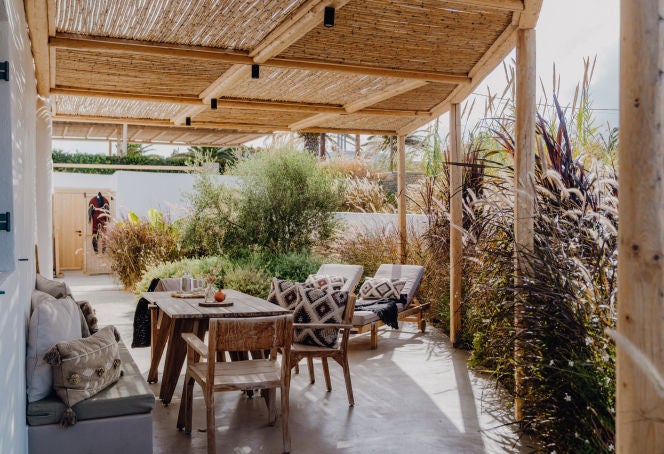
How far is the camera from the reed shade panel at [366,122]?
862 cm

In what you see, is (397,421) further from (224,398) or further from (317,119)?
(317,119)

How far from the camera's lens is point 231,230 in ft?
33.8

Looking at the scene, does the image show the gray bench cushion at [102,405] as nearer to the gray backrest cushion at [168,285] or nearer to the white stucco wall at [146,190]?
the gray backrest cushion at [168,285]

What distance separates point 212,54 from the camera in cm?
529

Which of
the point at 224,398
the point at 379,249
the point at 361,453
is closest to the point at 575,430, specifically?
the point at 361,453

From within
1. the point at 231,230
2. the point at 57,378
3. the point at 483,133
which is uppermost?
the point at 483,133

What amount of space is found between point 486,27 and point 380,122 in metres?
3.94

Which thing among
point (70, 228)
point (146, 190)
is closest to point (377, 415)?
point (146, 190)

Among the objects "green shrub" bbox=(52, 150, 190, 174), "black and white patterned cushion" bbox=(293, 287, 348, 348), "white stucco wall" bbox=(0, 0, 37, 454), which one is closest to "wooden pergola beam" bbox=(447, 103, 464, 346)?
"black and white patterned cushion" bbox=(293, 287, 348, 348)

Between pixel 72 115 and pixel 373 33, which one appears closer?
pixel 373 33

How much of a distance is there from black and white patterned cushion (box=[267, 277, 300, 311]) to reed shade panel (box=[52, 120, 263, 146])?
666 cm

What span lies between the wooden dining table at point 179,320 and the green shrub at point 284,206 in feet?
15.0

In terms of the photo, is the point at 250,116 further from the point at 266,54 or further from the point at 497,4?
the point at 497,4

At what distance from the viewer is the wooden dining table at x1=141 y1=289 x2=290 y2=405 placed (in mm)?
4664
